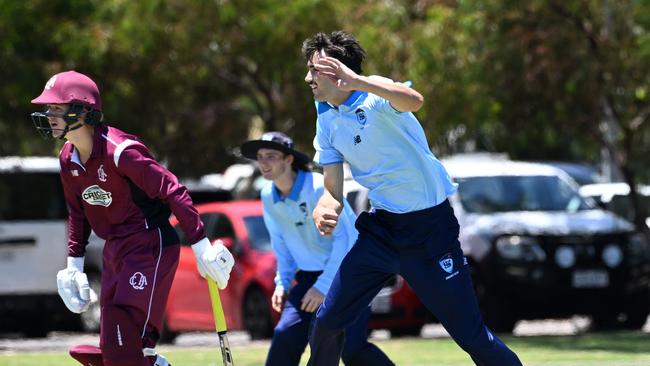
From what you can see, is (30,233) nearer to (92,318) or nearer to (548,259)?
(92,318)

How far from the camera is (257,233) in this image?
1582 centimetres

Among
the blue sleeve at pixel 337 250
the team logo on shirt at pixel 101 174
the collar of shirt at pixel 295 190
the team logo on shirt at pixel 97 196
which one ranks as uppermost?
the team logo on shirt at pixel 101 174

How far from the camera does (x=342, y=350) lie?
8.31 metres

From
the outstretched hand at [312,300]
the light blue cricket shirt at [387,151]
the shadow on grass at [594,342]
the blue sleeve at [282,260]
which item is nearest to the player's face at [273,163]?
the blue sleeve at [282,260]

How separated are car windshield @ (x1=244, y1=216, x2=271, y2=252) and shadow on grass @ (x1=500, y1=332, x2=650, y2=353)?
258 cm

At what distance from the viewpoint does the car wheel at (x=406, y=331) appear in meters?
16.2

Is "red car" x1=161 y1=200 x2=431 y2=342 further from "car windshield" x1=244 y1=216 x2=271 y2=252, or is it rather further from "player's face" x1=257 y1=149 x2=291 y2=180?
"player's face" x1=257 y1=149 x2=291 y2=180

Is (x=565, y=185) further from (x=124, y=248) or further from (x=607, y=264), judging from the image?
(x=124, y=248)

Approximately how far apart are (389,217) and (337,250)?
1186 millimetres

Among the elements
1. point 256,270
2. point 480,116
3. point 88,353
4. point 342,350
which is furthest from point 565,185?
point 88,353

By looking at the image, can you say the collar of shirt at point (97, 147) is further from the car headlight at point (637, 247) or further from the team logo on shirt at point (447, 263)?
the car headlight at point (637, 247)

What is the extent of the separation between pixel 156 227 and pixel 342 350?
128cm

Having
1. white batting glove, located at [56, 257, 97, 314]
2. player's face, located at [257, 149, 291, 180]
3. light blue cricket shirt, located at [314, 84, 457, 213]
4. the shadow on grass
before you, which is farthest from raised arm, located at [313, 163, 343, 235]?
the shadow on grass

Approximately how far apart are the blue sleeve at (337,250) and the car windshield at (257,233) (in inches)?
271
